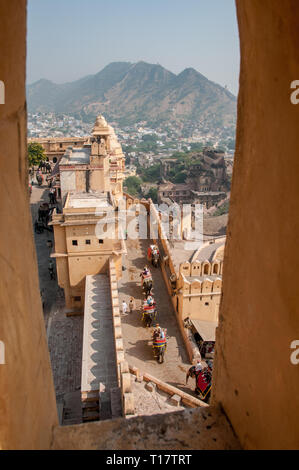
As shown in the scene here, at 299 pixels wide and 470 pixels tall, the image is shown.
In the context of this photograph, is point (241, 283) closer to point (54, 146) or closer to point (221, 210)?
point (54, 146)

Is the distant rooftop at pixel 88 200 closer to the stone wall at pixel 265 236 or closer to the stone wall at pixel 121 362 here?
the stone wall at pixel 121 362

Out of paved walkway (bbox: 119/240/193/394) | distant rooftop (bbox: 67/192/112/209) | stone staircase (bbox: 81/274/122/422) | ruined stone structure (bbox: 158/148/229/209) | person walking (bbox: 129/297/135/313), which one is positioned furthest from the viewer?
ruined stone structure (bbox: 158/148/229/209)

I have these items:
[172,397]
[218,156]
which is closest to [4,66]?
[172,397]

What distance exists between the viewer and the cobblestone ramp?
897cm

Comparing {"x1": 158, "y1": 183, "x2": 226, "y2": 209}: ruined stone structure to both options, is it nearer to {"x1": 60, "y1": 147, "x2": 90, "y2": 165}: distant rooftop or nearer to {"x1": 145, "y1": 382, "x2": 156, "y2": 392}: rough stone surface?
{"x1": 60, "y1": 147, "x2": 90, "y2": 165}: distant rooftop

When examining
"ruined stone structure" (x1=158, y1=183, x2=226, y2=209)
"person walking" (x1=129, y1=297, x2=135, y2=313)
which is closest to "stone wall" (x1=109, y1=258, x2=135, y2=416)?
"person walking" (x1=129, y1=297, x2=135, y2=313)

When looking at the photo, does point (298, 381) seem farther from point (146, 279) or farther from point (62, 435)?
point (146, 279)

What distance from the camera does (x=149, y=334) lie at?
12383 mm

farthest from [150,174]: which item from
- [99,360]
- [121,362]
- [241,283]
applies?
[241,283]

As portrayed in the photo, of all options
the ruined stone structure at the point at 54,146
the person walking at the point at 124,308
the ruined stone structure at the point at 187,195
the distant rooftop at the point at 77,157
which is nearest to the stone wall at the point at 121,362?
the person walking at the point at 124,308

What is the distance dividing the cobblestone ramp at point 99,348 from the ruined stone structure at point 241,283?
6.07m

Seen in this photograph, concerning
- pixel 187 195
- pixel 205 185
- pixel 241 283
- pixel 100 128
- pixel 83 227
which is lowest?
pixel 187 195

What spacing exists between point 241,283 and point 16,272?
4.80 feet
